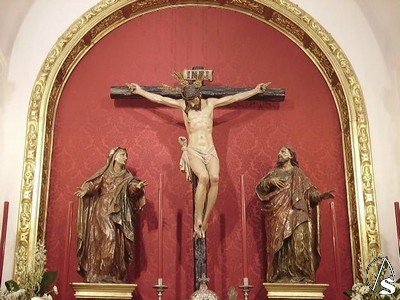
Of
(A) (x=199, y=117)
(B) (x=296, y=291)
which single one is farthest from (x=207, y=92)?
(B) (x=296, y=291)

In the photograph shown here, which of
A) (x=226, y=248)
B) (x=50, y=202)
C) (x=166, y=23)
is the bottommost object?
(x=226, y=248)

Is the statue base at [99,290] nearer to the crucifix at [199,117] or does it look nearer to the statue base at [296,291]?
the crucifix at [199,117]

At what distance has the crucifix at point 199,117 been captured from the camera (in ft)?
16.2

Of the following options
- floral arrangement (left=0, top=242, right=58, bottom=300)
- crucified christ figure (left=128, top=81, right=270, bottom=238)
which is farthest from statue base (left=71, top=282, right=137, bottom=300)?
crucified christ figure (left=128, top=81, right=270, bottom=238)

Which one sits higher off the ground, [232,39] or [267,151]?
[232,39]

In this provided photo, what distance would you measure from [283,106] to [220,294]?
1.85 metres

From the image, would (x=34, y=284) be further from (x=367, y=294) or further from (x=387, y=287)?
(x=387, y=287)

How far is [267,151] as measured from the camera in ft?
18.9

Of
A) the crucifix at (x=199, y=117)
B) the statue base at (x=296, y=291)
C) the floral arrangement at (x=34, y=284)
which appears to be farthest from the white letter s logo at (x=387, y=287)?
the floral arrangement at (x=34, y=284)

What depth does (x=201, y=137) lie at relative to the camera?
5.24 m

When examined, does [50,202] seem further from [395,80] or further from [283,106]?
[395,80]

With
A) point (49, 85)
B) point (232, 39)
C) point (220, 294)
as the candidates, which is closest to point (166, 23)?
point (232, 39)

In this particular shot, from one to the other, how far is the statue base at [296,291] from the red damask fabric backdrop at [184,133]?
262 millimetres

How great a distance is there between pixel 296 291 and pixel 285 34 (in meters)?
2.63
